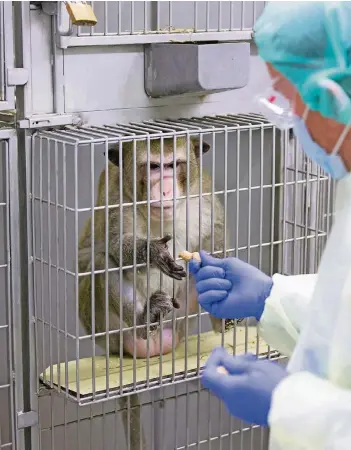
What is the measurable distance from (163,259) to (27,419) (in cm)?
50

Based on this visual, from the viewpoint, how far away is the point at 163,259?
2.19m

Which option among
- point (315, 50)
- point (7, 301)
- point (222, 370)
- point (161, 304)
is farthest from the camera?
point (161, 304)

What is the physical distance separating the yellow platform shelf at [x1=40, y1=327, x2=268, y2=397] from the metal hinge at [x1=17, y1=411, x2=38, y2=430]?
0.08 metres

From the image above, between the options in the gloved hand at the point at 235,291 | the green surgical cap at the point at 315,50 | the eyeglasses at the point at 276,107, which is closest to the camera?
the green surgical cap at the point at 315,50

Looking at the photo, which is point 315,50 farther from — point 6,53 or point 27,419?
point 27,419

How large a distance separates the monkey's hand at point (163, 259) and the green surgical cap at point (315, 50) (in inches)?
34.4

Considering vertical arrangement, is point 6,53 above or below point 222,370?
above

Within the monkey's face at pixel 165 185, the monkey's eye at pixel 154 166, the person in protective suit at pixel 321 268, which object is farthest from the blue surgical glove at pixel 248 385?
the monkey's eye at pixel 154 166

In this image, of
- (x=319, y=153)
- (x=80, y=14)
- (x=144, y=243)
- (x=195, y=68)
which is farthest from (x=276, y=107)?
(x=144, y=243)

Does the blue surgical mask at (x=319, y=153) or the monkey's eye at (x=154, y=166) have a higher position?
the blue surgical mask at (x=319, y=153)

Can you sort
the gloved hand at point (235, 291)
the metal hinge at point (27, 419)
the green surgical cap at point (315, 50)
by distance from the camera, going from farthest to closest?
the metal hinge at point (27, 419), the gloved hand at point (235, 291), the green surgical cap at point (315, 50)

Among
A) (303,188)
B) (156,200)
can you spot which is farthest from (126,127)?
(303,188)

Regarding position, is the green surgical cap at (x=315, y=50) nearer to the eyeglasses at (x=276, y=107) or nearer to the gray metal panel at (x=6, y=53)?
the eyeglasses at (x=276, y=107)

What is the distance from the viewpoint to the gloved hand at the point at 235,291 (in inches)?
71.9
